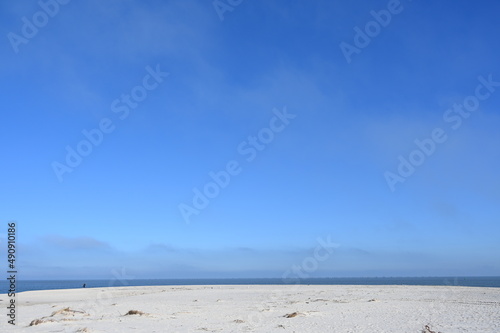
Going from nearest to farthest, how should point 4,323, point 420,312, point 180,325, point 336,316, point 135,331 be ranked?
point 135,331 → point 180,325 → point 4,323 → point 336,316 → point 420,312

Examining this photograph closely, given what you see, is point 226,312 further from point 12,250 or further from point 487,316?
point 487,316

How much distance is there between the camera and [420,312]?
91.3 feet

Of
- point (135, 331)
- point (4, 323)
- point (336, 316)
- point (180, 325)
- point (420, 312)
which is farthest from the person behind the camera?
point (420, 312)

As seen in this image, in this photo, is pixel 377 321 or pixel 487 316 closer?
pixel 377 321

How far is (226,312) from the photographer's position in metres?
28.9

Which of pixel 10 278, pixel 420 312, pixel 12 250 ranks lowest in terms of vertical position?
pixel 420 312

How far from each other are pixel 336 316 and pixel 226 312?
795cm

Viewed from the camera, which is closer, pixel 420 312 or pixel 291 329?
pixel 291 329

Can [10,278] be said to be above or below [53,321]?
above

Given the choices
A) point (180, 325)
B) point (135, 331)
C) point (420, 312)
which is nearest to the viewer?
point (135, 331)

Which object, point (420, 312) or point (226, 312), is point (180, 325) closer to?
point (226, 312)

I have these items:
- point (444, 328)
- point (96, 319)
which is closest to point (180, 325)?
point (96, 319)

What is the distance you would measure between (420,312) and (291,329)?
12.2 metres

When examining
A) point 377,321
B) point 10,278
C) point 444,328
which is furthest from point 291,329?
point 10,278
